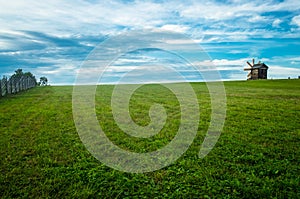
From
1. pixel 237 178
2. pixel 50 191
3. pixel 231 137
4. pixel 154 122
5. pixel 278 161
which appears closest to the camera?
pixel 50 191

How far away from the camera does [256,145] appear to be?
8930 millimetres

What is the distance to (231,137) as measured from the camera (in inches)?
393

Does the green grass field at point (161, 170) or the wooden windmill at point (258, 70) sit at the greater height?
the wooden windmill at point (258, 70)

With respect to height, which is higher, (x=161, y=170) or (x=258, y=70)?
(x=258, y=70)

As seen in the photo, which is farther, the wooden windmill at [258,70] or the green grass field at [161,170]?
the wooden windmill at [258,70]

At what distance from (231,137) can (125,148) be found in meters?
3.99

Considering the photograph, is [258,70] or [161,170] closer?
[161,170]

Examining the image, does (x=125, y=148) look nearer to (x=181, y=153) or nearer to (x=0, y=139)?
(x=181, y=153)

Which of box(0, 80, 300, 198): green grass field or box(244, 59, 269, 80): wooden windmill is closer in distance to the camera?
box(0, 80, 300, 198): green grass field

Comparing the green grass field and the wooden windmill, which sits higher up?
the wooden windmill

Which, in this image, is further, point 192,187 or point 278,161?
point 278,161

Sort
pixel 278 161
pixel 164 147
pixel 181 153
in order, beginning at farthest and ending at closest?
pixel 164 147 → pixel 181 153 → pixel 278 161

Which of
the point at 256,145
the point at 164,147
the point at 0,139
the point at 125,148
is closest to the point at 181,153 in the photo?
the point at 164,147

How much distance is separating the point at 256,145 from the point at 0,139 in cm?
925
